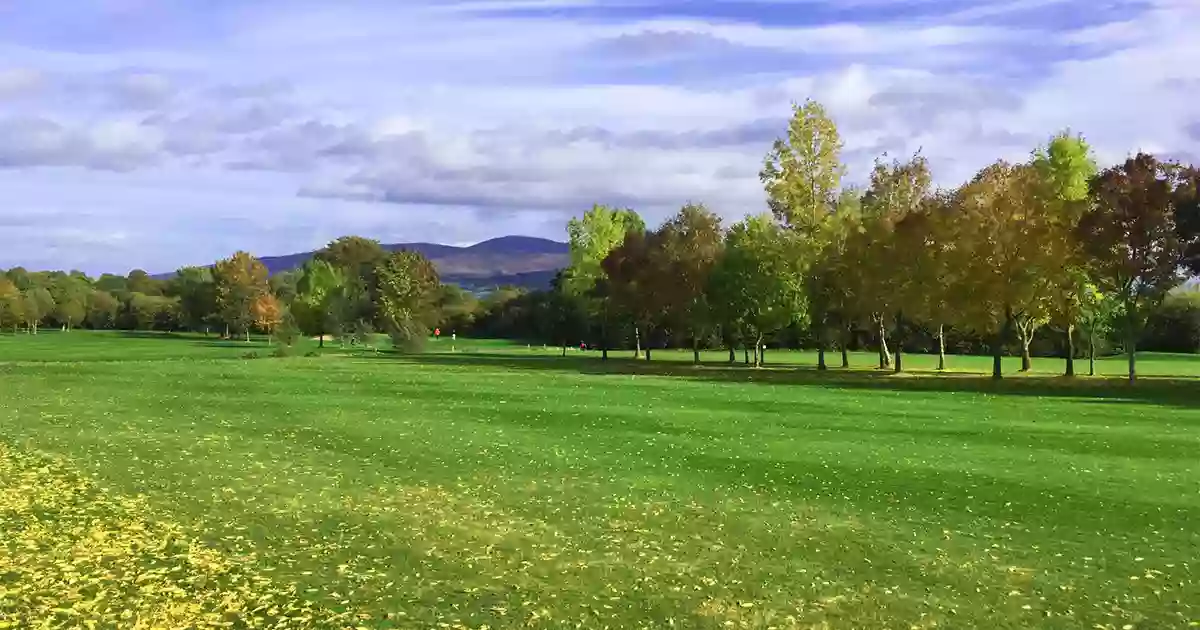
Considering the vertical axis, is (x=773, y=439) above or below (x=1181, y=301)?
below

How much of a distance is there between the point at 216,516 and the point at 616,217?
85.9 metres

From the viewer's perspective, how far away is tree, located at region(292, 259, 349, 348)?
10831cm

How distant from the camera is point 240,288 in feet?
419

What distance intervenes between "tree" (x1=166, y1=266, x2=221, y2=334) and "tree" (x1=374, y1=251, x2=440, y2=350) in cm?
2822

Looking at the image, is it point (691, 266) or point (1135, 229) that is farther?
point (691, 266)

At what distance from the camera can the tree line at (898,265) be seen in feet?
180

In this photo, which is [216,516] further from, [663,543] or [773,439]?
[773,439]

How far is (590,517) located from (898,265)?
49083 millimetres

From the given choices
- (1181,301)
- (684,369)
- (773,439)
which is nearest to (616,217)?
(684,369)

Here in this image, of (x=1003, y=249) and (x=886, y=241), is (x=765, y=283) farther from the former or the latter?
(x=1003, y=249)

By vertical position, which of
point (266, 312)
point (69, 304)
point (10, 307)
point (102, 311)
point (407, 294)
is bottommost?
point (266, 312)

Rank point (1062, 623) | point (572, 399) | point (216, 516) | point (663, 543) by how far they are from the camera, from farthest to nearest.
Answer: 1. point (572, 399)
2. point (216, 516)
3. point (663, 543)
4. point (1062, 623)

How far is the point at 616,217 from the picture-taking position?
101 meters

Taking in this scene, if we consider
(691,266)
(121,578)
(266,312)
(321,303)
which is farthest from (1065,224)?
(266,312)
